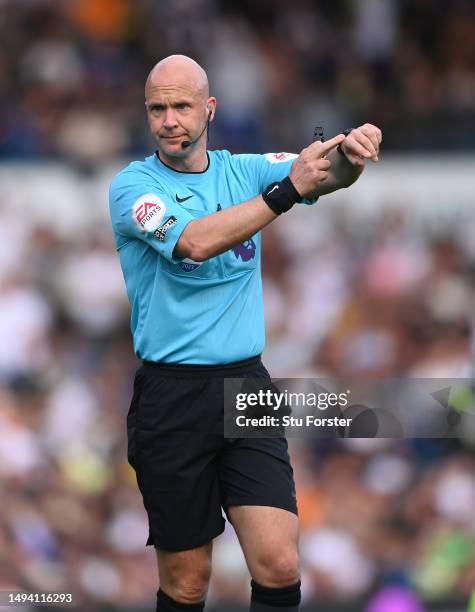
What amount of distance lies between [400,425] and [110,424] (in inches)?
80.4

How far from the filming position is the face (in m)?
3.96

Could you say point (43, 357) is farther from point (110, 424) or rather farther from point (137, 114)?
point (137, 114)

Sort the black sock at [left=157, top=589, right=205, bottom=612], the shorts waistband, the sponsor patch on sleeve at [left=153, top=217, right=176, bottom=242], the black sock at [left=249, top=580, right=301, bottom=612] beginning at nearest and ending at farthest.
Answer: the sponsor patch on sleeve at [left=153, top=217, right=176, bottom=242], the black sock at [left=249, top=580, right=301, bottom=612], the shorts waistband, the black sock at [left=157, top=589, right=205, bottom=612]

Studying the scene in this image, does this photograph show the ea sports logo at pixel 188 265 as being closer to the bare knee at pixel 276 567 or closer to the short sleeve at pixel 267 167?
the short sleeve at pixel 267 167

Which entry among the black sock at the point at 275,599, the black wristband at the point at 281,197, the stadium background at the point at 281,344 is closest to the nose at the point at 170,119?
the black wristband at the point at 281,197

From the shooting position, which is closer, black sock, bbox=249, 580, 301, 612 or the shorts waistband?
black sock, bbox=249, 580, 301, 612

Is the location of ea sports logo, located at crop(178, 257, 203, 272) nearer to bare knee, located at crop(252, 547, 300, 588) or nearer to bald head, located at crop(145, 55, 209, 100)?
bald head, located at crop(145, 55, 209, 100)

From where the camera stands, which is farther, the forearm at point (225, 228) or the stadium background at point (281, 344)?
the stadium background at point (281, 344)

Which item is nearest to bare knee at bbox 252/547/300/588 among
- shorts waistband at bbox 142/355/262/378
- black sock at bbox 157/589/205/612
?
black sock at bbox 157/589/205/612

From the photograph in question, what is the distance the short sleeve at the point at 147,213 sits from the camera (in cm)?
385

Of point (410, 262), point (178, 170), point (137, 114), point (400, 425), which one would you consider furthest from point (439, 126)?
point (178, 170)

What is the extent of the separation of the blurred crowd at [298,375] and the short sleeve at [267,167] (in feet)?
8.68

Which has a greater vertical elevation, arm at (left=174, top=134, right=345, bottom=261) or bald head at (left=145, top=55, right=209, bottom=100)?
bald head at (left=145, top=55, right=209, bottom=100)

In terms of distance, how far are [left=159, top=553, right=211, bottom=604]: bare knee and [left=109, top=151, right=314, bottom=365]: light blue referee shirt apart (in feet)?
2.29
